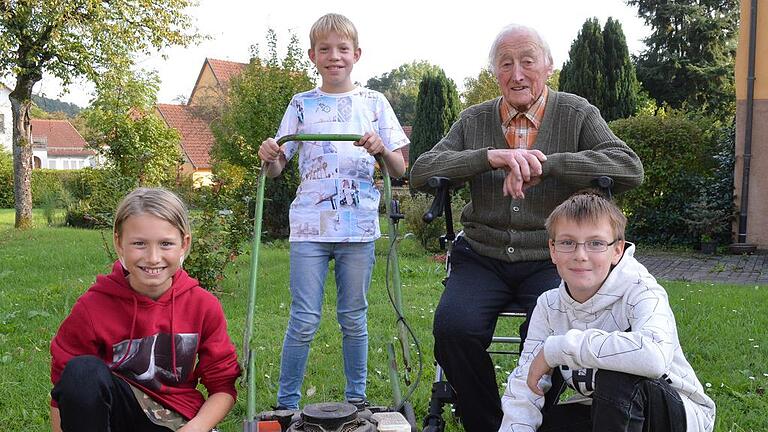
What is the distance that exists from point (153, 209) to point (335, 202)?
1.04 m

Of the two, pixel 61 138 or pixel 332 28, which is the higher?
pixel 61 138

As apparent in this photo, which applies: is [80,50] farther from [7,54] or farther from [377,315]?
[377,315]

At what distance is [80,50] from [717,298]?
42.2 ft

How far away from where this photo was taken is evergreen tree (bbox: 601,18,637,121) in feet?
52.4

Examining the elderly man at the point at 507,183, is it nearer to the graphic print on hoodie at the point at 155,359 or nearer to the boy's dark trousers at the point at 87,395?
the graphic print on hoodie at the point at 155,359

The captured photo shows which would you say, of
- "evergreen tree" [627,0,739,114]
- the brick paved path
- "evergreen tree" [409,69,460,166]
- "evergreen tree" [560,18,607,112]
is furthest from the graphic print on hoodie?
"evergreen tree" [627,0,739,114]

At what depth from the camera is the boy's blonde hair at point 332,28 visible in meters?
3.42

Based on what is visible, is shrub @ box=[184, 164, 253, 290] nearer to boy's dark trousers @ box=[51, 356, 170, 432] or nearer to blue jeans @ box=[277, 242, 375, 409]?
blue jeans @ box=[277, 242, 375, 409]

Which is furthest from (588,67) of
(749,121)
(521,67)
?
(521,67)

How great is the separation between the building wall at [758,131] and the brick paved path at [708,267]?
50 centimetres

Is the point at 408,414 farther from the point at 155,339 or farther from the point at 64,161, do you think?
the point at 64,161

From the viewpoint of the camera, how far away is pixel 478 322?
3098 mm

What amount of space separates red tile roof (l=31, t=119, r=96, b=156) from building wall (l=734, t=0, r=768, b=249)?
56325 mm

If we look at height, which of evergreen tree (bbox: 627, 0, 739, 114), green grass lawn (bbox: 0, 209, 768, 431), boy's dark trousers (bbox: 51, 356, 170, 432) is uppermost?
evergreen tree (bbox: 627, 0, 739, 114)
